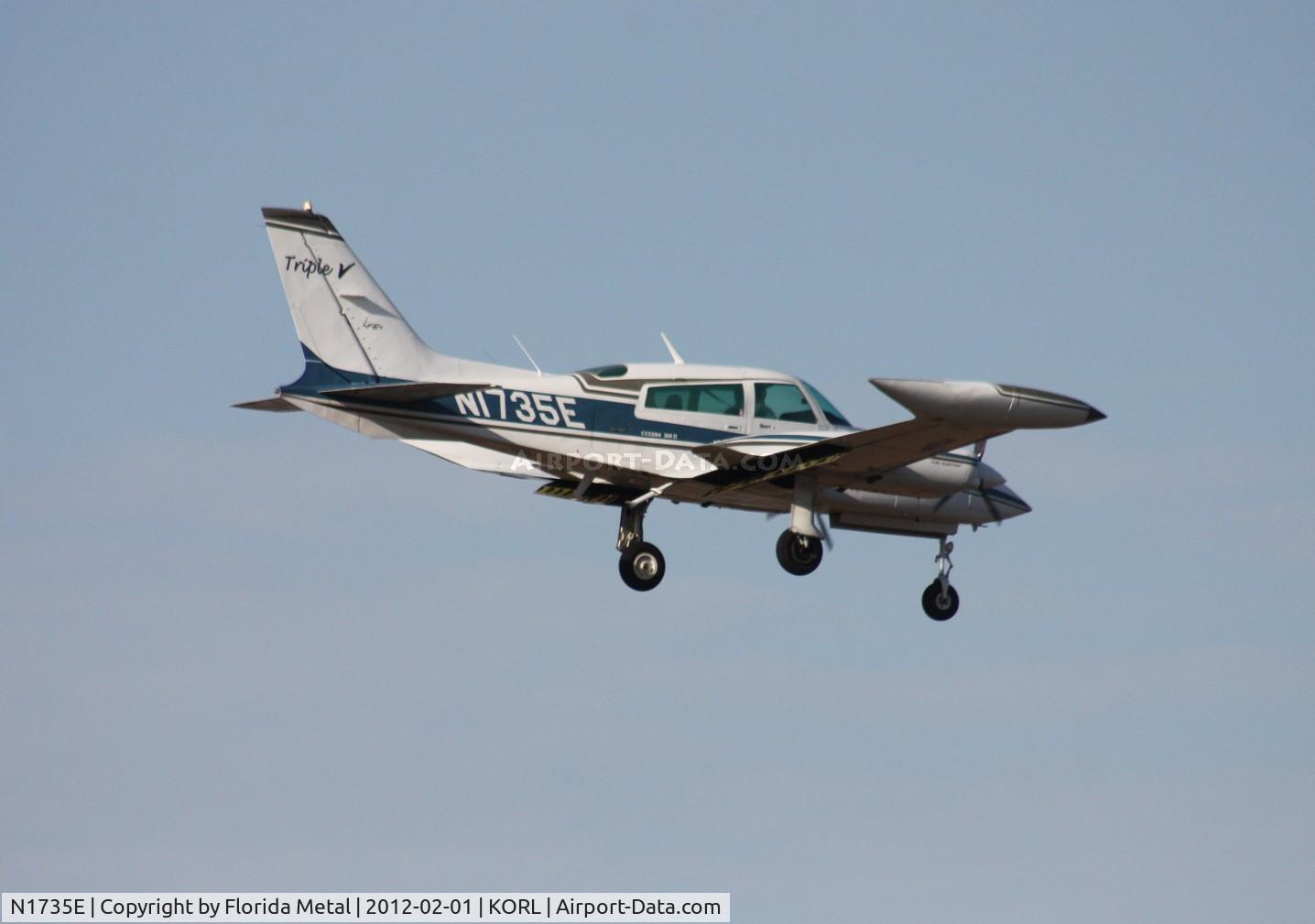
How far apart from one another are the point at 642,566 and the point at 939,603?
599cm

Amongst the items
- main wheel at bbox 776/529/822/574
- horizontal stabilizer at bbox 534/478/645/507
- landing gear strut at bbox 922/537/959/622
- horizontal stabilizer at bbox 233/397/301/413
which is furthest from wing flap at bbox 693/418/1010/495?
horizontal stabilizer at bbox 233/397/301/413

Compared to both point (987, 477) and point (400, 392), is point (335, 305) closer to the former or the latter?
point (400, 392)

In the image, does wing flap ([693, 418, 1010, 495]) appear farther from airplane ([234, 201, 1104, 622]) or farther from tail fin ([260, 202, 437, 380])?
tail fin ([260, 202, 437, 380])

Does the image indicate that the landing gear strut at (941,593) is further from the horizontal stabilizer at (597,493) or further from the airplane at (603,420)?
the horizontal stabilizer at (597,493)

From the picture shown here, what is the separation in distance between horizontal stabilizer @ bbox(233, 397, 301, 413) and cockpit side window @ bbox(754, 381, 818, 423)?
23.6ft

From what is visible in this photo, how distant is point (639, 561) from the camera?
3055cm

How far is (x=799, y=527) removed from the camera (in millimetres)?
30062

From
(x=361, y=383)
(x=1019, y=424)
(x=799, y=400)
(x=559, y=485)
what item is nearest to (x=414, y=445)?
(x=361, y=383)

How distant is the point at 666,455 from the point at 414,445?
12.8 feet

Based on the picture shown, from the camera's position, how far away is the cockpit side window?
30109 mm

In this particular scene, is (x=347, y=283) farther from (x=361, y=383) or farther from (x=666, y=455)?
(x=666, y=455)

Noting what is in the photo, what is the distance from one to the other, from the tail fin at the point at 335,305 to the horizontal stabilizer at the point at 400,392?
0.60 meters

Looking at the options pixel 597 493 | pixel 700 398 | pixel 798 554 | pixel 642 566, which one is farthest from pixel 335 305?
pixel 798 554

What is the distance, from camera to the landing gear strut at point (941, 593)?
3341cm
